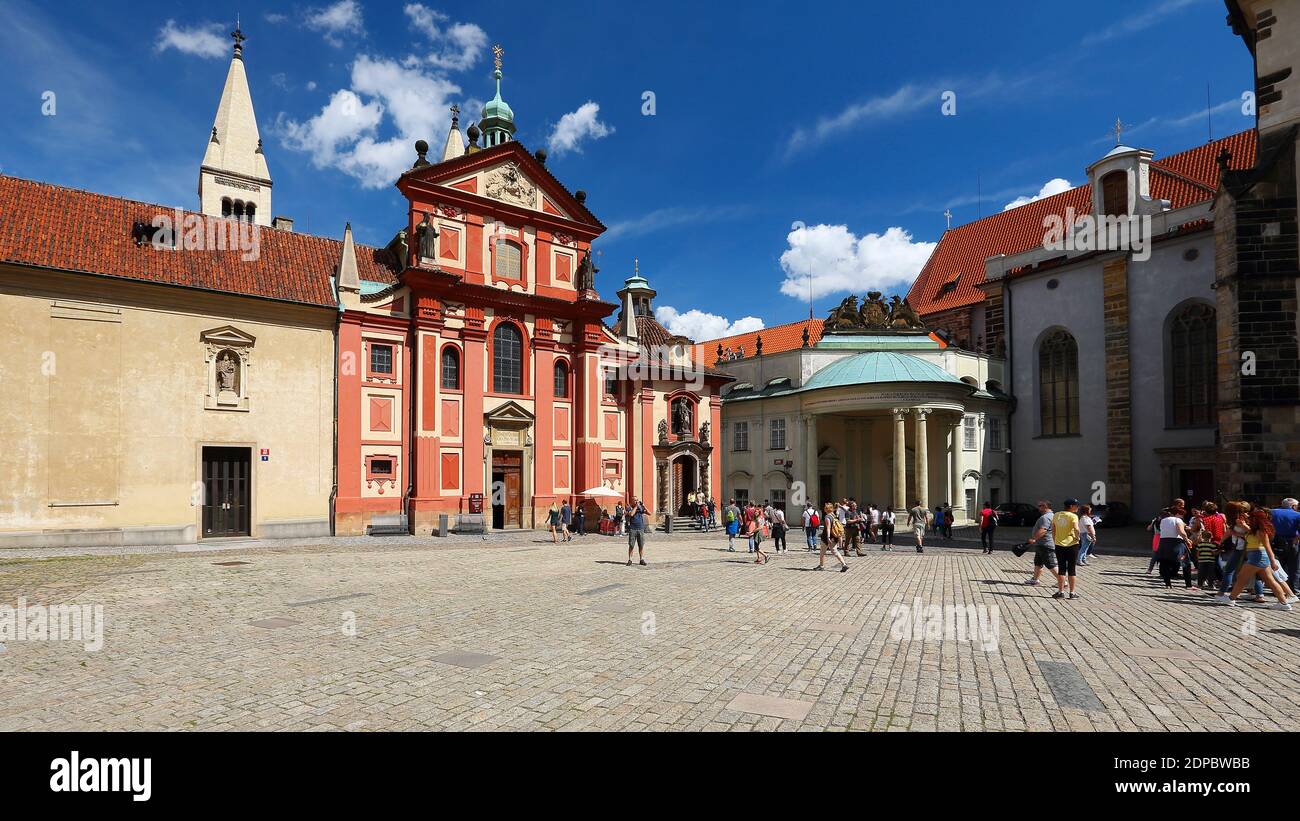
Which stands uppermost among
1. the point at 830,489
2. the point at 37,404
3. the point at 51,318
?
the point at 51,318

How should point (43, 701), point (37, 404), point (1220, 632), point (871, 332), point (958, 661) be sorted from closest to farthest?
point (43, 701), point (958, 661), point (1220, 632), point (37, 404), point (871, 332)

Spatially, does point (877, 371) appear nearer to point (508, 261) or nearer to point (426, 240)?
point (508, 261)

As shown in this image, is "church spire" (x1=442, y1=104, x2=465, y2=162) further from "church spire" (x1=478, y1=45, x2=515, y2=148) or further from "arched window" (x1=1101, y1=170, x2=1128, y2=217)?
"arched window" (x1=1101, y1=170, x2=1128, y2=217)

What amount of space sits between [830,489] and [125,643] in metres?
36.4

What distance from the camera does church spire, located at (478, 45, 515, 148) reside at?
35781mm

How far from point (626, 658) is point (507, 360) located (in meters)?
24.9

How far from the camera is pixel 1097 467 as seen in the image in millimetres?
35656

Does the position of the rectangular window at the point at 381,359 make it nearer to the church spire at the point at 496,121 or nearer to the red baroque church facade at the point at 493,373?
the red baroque church facade at the point at 493,373

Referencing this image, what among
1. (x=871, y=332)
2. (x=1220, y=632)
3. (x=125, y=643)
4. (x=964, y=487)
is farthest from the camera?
(x=871, y=332)

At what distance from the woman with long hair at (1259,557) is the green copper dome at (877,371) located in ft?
80.0

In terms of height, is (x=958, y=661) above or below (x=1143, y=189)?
below

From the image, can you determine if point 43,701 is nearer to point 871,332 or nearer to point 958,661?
point 958,661

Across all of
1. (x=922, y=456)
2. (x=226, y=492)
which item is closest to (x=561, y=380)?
(x=226, y=492)
